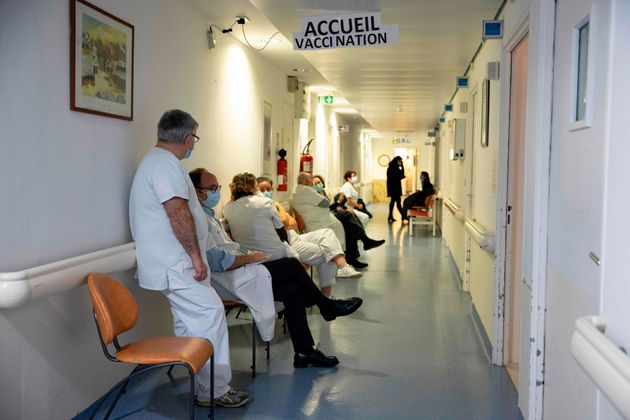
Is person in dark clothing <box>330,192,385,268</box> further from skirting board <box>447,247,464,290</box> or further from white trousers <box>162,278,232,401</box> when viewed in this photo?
white trousers <box>162,278,232,401</box>

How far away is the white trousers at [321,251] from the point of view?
20.8 feet

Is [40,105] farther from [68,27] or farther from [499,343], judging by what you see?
[499,343]

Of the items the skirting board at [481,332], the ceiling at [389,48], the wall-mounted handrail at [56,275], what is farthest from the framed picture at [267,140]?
the wall-mounted handrail at [56,275]

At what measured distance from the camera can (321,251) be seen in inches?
251

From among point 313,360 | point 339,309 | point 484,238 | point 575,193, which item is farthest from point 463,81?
point 575,193

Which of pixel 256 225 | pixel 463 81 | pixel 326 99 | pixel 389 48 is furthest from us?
pixel 326 99

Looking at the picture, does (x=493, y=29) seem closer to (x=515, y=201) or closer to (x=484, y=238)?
(x=515, y=201)

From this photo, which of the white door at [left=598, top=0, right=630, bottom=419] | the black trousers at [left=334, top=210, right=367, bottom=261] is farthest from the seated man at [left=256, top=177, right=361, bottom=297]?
the white door at [left=598, top=0, right=630, bottom=419]

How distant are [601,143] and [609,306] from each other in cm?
61

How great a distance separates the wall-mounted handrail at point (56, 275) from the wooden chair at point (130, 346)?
0.27ft

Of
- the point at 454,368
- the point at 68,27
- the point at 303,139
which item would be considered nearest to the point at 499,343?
the point at 454,368

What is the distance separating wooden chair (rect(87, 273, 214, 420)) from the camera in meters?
3.00

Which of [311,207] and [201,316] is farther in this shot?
[311,207]

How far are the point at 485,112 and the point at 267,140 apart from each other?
3.27m
